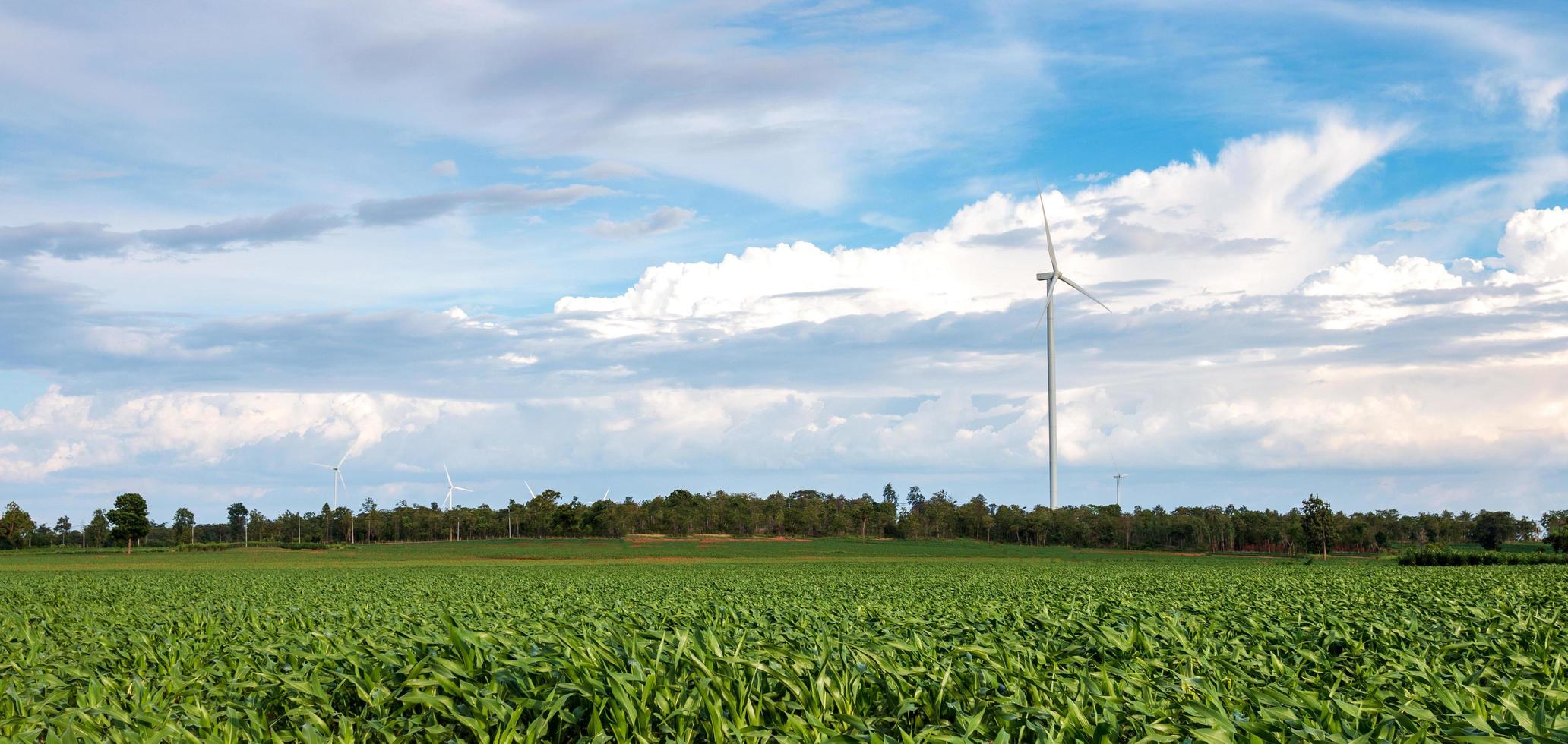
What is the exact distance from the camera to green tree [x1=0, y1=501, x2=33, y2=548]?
16225 centimetres

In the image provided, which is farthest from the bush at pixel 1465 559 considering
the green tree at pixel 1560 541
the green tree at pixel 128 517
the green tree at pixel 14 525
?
the green tree at pixel 14 525

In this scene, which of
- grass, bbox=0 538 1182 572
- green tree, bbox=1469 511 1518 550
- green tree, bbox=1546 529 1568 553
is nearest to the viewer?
green tree, bbox=1546 529 1568 553

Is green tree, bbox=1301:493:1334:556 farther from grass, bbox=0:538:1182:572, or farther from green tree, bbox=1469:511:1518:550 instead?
green tree, bbox=1469:511:1518:550

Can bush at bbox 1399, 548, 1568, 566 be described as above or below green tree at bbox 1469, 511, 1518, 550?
above

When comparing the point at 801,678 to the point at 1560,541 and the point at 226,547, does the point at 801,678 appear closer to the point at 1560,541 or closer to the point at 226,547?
the point at 1560,541

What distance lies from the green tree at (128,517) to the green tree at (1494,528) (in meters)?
229

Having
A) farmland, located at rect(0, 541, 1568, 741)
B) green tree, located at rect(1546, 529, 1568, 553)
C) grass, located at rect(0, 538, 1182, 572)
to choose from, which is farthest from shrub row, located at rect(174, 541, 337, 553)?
green tree, located at rect(1546, 529, 1568, 553)

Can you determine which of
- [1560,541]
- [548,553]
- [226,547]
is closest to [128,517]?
[226,547]

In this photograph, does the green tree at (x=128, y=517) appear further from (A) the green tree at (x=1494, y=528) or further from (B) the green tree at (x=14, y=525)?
(A) the green tree at (x=1494, y=528)

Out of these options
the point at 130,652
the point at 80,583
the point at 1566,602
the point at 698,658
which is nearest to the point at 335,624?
the point at 130,652

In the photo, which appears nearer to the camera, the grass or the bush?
the bush

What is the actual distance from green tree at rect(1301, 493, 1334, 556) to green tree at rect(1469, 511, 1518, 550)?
240 ft

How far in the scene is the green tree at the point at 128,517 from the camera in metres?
147

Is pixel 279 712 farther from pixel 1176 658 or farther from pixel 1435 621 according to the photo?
pixel 1435 621
